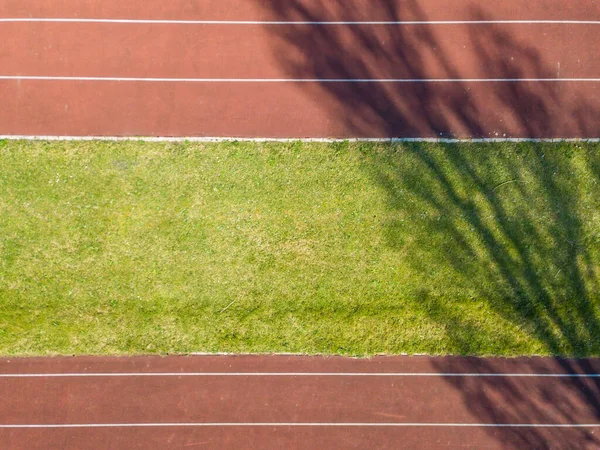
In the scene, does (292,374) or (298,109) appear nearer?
(292,374)

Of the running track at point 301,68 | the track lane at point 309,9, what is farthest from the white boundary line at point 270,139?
the track lane at point 309,9

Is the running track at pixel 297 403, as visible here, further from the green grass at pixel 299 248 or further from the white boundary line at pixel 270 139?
the white boundary line at pixel 270 139

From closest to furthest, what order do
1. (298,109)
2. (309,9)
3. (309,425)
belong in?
(309,425)
(298,109)
(309,9)

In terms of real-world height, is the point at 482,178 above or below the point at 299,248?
above

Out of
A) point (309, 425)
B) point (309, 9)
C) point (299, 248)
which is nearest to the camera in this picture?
point (309, 425)

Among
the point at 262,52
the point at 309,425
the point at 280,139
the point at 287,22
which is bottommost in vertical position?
the point at 309,425

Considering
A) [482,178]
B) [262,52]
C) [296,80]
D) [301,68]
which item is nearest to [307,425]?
[482,178]

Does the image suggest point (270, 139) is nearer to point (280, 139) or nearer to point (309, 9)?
point (280, 139)

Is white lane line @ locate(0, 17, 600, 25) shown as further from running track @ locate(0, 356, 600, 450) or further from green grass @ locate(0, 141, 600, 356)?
running track @ locate(0, 356, 600, 450)
